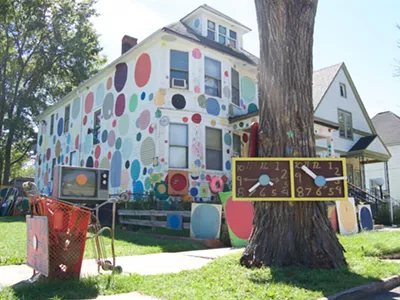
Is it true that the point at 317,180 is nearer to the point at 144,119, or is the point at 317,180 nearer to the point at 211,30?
the point at 144,119

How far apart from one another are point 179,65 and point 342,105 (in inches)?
449

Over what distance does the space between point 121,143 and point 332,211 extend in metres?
8.76

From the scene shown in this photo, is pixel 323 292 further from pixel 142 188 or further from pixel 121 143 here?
pixel 121 143

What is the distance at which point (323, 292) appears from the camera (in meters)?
4.33

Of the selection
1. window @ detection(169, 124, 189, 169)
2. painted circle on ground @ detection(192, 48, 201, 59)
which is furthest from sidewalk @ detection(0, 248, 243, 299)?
painted circle on ground @ detection(192, 48, 201, 59)

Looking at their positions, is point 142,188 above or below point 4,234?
above

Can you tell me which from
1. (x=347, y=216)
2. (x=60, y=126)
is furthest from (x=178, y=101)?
(x=60, y=126)

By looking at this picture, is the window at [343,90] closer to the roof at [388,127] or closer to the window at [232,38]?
the window at [232,38]

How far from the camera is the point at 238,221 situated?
934cm

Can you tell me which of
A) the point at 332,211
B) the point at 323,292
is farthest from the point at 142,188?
the point at 323,292

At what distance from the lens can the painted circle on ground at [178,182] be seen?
13.6 m

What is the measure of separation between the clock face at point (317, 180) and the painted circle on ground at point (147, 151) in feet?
28.3

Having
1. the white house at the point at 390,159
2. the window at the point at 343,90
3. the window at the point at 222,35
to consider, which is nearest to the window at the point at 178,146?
the window at the point at 222,35

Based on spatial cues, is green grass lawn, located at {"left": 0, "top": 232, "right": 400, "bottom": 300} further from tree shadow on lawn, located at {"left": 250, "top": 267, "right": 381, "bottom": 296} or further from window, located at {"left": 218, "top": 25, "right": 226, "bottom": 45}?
window, located at {"left": 218, "top": 25, "right": 226, "bottom": 45}
